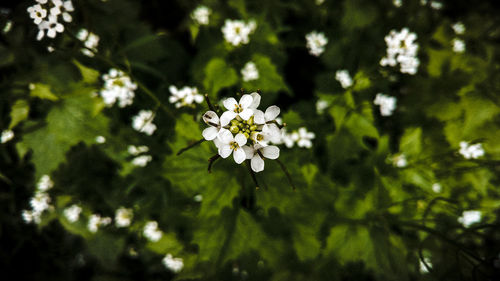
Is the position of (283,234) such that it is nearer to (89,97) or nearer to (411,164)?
(411,164)

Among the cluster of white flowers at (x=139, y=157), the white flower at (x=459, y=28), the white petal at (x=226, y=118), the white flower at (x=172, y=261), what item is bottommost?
the white flower at (x=172, y=261)

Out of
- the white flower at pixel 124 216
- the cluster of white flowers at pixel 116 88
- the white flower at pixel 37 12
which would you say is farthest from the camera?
the white flower at pixel 124 216

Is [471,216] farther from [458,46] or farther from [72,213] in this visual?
[72,213]

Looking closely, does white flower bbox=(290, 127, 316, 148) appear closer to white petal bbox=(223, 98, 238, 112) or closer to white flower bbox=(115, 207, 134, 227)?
white petal bbox=(223, 98, 238, 112)

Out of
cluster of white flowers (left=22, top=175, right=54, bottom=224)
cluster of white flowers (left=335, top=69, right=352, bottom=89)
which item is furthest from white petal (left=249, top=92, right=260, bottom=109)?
cluster of white flowers (left=22, top=175, right=54, bottom=224)

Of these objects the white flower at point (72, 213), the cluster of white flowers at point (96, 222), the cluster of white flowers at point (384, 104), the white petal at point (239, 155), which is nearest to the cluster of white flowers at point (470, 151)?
the cluster of white flowers at point (384, 104)

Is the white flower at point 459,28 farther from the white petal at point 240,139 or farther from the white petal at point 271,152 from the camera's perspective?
the white petal at point 240,139
